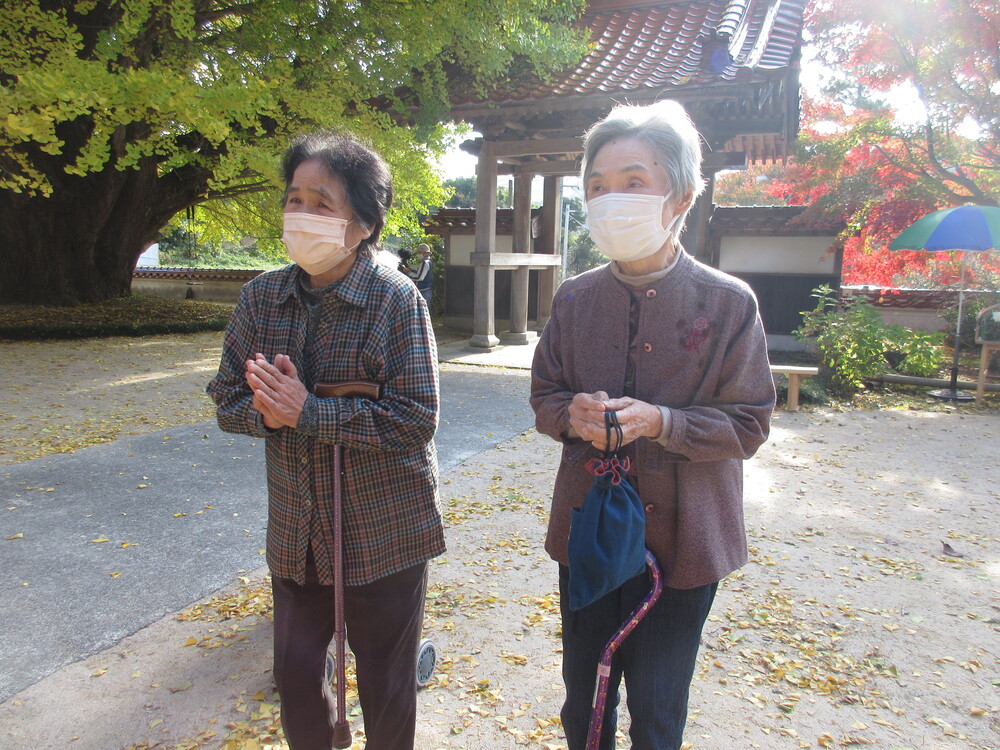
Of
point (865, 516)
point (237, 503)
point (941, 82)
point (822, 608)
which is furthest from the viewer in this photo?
point (941, 82)

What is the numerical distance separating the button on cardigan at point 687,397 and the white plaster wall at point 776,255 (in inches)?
436

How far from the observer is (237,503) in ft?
13.6

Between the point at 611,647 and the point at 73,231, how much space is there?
46.7ft

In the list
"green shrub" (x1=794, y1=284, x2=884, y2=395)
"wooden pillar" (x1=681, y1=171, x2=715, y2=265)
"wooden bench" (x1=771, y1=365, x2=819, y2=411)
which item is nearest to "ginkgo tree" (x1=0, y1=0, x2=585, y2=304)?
"wooden pillar" (x1=681, y1=171, x2=715, y2=265)

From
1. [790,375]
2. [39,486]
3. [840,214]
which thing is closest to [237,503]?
[39,486]

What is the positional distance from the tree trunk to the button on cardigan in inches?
516

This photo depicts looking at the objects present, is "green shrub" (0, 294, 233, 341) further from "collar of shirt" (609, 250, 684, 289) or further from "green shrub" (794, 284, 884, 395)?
"collar of shirt" (609, 250, 684, 289)

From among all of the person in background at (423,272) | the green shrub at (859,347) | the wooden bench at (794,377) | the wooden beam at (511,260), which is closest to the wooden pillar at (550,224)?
the wooden beam at (511,260)

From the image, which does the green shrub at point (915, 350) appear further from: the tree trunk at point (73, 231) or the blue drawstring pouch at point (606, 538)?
the tree trunk at point (73, 231)

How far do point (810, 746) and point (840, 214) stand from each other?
32.4ft

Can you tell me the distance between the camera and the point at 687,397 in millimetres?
1606

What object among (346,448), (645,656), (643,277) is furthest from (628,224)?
(645,656)

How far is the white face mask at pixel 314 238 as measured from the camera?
5.68 ft

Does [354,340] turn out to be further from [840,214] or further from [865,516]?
[840,214]
